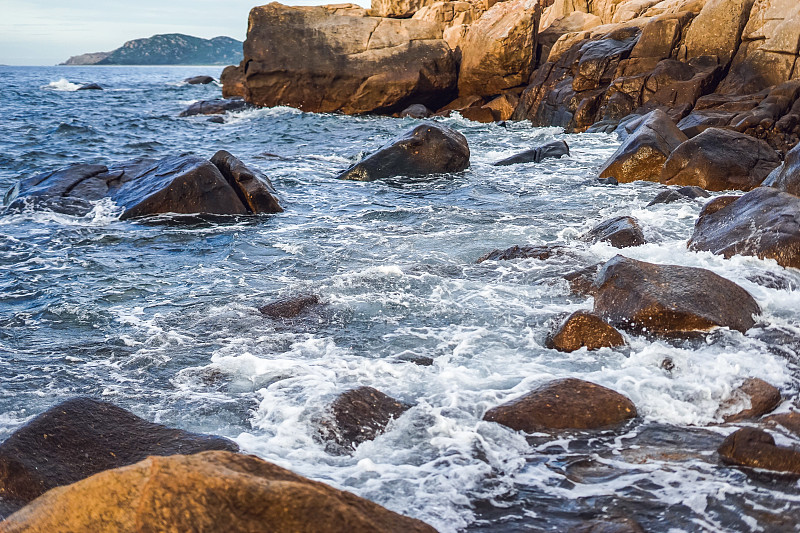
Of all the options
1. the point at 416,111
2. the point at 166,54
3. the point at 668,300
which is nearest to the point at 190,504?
the point at 668,300

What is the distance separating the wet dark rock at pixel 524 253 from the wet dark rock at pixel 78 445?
4758mm

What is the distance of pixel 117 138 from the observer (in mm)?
20422

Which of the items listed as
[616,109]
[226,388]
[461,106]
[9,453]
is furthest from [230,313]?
[461,106]

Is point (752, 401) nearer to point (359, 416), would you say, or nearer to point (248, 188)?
point (359, 416)

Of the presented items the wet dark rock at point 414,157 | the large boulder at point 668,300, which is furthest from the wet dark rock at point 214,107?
the large boulder at point 668,300

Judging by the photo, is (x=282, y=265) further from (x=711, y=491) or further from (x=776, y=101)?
(x=776, y=101)

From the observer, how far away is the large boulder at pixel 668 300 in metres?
5.78

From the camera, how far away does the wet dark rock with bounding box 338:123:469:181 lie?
1384 cm

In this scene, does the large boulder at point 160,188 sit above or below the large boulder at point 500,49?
below

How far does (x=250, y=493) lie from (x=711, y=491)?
2603 mm

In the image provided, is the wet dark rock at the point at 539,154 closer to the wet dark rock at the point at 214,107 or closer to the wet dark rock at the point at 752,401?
the wet dark rock at the point at 752,401

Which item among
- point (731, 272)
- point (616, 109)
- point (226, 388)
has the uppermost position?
point (616, 109)

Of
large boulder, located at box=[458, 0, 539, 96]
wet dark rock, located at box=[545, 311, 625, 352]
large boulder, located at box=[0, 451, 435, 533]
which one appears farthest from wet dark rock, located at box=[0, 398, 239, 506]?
large boulder, located at box=[458, 0, 539, 96]

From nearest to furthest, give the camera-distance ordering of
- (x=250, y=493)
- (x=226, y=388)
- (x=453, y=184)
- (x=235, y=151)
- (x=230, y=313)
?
(x=250, y=493), (x=226, y=388), (x=230, y=313), (x=453, y=184), (x=235, y=151)
